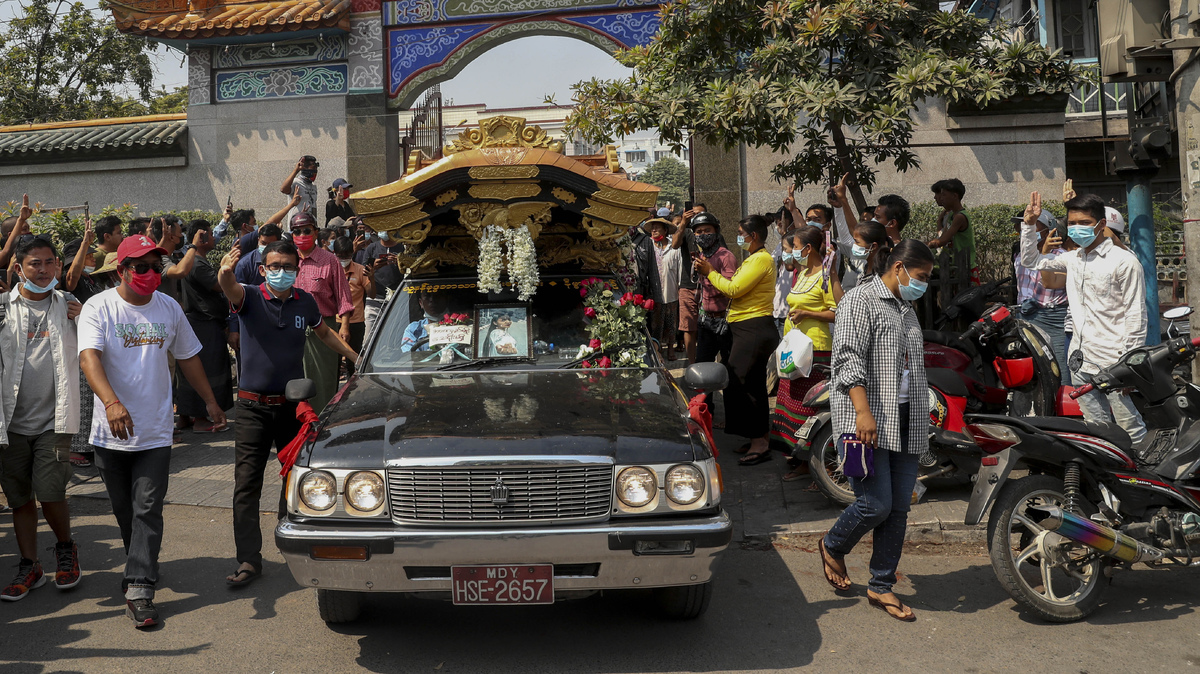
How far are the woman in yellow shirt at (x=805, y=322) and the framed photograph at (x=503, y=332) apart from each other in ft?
7.19

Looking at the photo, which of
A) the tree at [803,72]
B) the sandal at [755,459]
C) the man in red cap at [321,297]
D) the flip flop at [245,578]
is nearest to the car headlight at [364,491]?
the flip flop at [245,578]

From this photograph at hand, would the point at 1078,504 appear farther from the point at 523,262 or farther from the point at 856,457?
the point at 523,262

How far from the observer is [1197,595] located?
498cm

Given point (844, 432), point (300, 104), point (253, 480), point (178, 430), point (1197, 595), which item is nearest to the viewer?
point (844, 432)

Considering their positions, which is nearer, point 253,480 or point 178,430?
point 253,480

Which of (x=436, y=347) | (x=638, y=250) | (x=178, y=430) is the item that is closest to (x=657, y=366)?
(x=436, y=347)

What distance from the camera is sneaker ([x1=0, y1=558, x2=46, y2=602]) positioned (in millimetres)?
5184

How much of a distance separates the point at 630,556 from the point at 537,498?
459mm

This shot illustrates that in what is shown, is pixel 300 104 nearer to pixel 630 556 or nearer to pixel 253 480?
pixel 253 480

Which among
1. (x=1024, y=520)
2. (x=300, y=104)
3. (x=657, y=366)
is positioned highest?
(x=300, y=104)

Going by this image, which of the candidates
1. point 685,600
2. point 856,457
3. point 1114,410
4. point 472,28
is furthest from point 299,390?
point 472,28

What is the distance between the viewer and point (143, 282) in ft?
16.4

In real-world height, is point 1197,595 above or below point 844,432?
below

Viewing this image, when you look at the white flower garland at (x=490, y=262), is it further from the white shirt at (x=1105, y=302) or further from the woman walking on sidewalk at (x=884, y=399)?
the white shirt at (x=1105, y=302)
